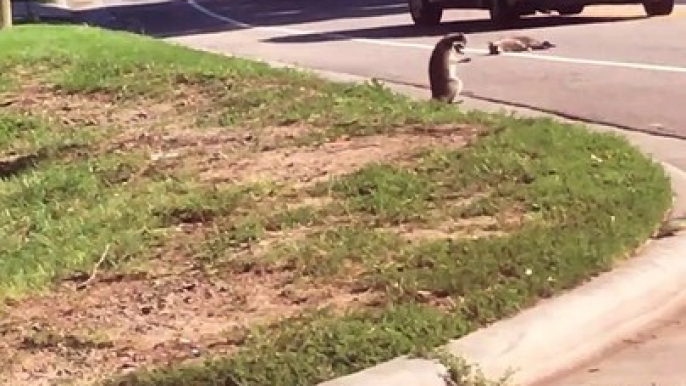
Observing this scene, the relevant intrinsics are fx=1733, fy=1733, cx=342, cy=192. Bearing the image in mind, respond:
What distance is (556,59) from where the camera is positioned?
55.0ft

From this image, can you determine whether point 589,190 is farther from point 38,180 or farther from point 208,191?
point 38,180

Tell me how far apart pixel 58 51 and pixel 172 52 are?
1.22m

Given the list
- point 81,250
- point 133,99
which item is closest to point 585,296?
point 81,250

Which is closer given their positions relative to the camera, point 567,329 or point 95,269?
point 567,329

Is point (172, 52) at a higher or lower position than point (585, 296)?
lower

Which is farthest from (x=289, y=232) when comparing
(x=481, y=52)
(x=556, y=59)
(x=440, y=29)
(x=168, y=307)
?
(x=440, y=29)

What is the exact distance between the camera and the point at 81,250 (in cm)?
774

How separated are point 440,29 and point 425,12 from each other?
0.79 metres

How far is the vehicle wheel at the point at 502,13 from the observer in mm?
21766

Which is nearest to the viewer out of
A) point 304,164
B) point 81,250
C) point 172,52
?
point 81,250

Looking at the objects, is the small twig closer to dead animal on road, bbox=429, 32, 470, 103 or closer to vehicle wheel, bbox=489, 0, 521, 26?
dead animal on road, bbox=429, 32, 470, 103

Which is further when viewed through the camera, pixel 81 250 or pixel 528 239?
pixel 81 250

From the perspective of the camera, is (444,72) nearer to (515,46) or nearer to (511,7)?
(515,46)

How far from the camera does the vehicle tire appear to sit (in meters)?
21.5
